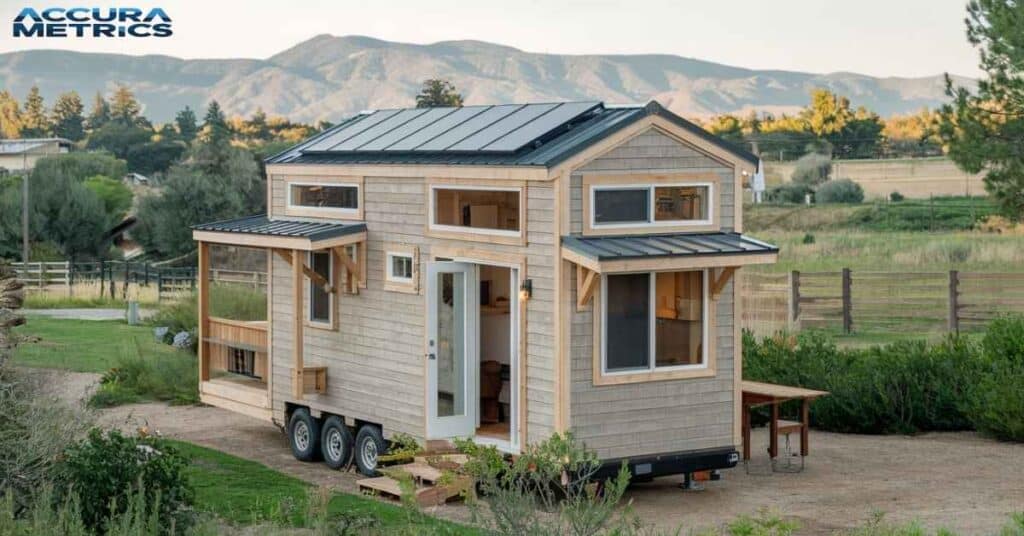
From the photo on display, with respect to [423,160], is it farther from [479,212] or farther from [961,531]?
[961,531]

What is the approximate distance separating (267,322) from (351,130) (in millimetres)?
2242

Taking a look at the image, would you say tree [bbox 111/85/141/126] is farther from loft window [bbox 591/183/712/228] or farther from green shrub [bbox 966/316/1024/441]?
loft window [bbox 591/183/712/228]

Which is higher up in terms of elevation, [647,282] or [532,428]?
[647,282]

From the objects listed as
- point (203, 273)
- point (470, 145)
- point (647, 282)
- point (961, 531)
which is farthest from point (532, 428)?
point (203, 273)

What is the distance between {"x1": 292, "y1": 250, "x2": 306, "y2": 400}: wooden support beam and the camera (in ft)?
50.3

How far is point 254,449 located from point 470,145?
14.9 feet

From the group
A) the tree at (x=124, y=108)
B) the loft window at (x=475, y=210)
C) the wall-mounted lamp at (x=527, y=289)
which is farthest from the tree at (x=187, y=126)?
the wall-mounted lamp at (x=527, y=289)

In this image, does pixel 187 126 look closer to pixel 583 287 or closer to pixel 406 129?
pixel 406 129

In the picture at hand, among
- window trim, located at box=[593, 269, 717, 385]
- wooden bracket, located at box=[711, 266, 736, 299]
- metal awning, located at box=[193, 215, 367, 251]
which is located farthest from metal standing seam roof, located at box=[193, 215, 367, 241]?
wooden bracket, located at box=[711, 266, 736, 299]

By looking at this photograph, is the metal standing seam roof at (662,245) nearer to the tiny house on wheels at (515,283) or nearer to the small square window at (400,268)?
the tiny house on wheels at (515,283)

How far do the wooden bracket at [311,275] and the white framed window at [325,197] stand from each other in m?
0.57

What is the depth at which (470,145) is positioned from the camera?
14047 millimetres

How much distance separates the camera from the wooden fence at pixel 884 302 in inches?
1062

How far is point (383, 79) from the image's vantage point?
18425cm
